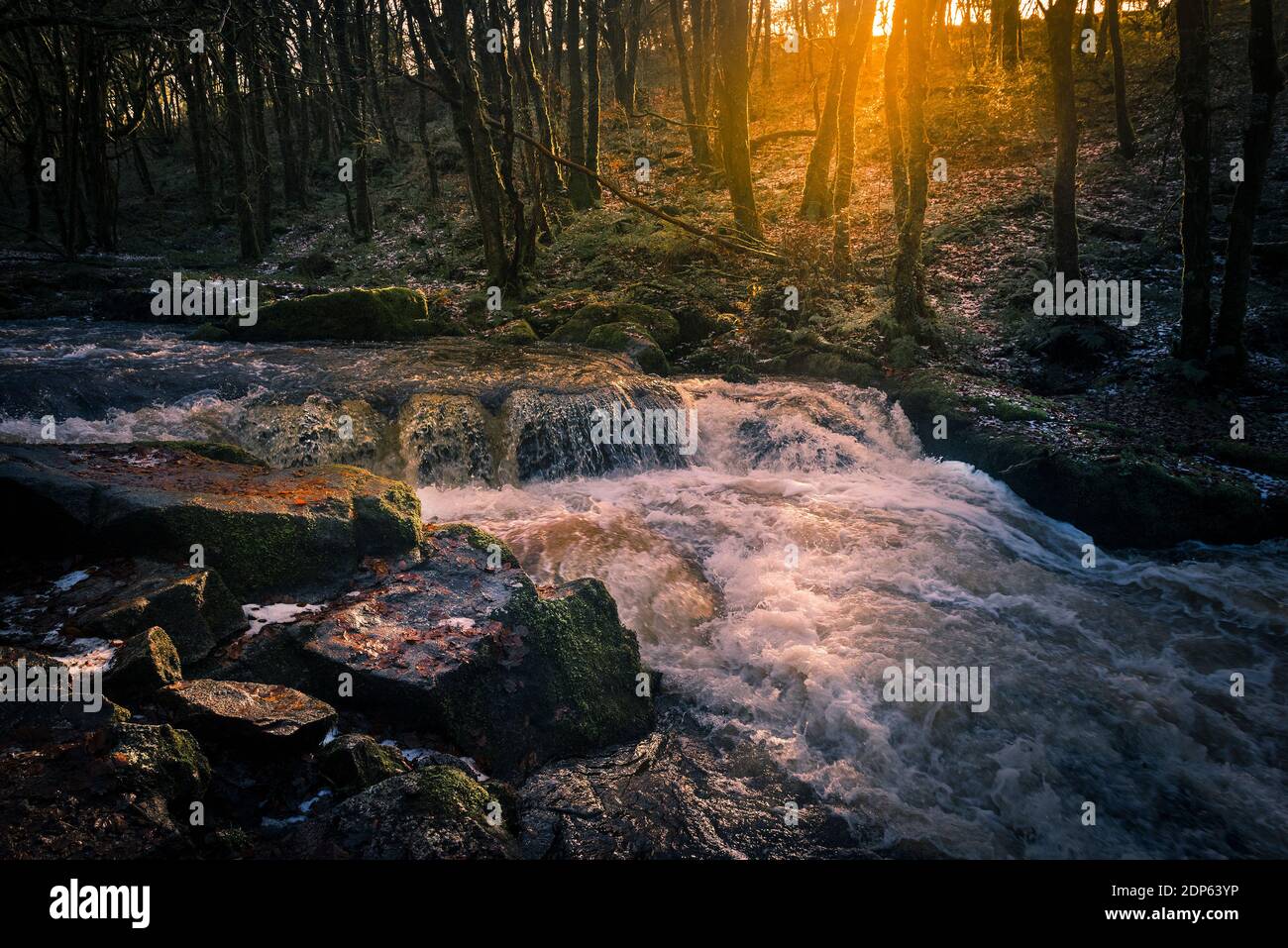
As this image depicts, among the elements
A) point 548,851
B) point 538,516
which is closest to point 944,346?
point 538,516

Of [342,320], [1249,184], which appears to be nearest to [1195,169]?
[1249,184]

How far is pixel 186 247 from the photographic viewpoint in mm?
23406

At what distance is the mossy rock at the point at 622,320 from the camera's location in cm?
1299

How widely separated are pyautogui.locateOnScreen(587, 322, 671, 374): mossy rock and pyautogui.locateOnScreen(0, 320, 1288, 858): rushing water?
1992mm

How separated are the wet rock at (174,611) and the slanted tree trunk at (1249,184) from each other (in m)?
12.3

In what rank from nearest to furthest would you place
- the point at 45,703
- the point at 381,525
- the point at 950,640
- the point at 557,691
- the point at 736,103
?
the point at 45,703, the point at 557,691, the point at 381,525, the point at 950,640, the point at 736,103

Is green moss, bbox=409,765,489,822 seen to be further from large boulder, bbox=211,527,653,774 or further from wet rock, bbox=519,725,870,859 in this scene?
large boulder, bbox=211,527,653,774

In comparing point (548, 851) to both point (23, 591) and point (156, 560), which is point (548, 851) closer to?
point (156, 560)

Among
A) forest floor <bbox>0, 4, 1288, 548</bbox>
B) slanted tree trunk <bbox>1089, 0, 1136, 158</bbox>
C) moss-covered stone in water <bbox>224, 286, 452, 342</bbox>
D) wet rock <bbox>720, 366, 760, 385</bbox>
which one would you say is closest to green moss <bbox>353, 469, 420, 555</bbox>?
forest floor <bbox>0, 4, 1288, 548</bbox>

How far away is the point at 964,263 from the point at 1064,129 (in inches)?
168

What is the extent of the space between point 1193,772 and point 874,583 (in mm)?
2714

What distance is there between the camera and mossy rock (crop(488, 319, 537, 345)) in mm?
12766

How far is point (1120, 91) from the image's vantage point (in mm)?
17812

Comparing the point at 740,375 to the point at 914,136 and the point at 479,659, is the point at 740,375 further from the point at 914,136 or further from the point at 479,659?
the point at 479,659
